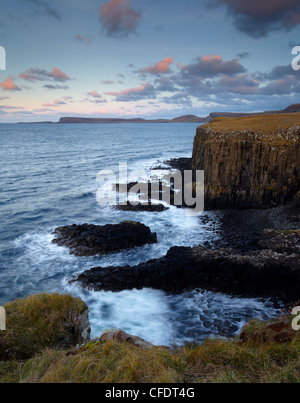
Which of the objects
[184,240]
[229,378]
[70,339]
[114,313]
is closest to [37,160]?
[184,240]

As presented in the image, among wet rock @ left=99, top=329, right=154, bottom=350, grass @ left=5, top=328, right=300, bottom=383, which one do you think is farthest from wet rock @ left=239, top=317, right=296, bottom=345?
wet rock @ left=99, top=329, right=154, bottom=350

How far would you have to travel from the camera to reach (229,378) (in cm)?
464

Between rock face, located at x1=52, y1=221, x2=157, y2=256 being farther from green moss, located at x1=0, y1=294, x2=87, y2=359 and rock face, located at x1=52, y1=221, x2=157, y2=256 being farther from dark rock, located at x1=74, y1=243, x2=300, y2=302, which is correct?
green moss, located at x1=0, y1=294, x2=87, y2=359

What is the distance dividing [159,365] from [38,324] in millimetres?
4080

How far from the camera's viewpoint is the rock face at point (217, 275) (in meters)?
13.9

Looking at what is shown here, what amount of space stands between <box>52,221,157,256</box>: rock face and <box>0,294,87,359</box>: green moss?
10.7 m

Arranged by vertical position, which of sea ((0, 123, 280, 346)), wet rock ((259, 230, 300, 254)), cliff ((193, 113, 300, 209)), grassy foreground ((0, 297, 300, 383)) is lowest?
sea ((0, 123, 280, 346))

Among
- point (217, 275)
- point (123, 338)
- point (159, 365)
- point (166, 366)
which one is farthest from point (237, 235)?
point (159, 365)

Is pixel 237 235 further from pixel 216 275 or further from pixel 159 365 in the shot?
pixel 159 365

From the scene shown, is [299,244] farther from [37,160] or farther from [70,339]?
[37,160]

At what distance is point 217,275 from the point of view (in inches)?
577

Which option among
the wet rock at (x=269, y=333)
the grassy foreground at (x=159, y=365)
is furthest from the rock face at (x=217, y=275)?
the grassy foreground at (x=159, y=365)

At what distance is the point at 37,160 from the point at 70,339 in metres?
58.5

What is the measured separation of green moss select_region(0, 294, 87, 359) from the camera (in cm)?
684
